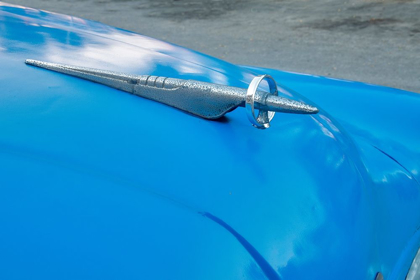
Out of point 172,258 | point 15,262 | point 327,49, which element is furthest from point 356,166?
point 327,49

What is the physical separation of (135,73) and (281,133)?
46 cm

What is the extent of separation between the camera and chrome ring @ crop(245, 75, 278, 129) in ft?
4.27

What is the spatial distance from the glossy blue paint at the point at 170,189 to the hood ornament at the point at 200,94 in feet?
0.10

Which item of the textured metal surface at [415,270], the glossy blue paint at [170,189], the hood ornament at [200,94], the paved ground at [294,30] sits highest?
the hood ornament at [200,94]

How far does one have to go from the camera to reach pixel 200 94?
56.2 inches

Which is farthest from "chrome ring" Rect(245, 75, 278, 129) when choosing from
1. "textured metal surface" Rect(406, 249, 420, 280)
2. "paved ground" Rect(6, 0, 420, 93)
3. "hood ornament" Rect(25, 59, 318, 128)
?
"paved ground" Rect(6, 0, 420, 93)

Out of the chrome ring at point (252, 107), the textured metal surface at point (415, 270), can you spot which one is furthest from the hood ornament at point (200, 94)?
the textured metal surface at point (415, 270)

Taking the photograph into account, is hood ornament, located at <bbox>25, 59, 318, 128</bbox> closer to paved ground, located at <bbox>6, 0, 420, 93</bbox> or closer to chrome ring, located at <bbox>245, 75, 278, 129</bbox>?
chrome ring, located at <bbox>245, 75, 278, 129</bbox>

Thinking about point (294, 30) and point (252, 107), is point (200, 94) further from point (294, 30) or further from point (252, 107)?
point (294, 30)

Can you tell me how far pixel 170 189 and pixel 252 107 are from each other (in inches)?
11.5

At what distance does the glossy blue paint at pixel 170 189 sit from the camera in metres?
1.04

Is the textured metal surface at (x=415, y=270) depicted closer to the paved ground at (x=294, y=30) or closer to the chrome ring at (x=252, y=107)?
the chrome ring at (x=252, y=107)

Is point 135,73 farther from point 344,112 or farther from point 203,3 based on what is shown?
point 203,3

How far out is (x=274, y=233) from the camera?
1.20 metres
